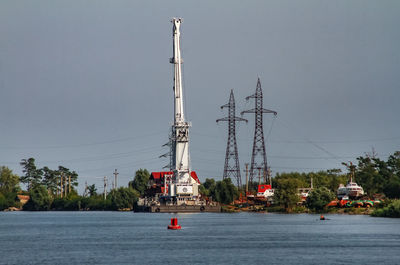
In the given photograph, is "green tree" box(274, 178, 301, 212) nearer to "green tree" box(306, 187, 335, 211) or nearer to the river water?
"green tree" box(306, 187, 335, 211)

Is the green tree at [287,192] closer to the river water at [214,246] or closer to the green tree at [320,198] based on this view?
the green tree at [320,198]

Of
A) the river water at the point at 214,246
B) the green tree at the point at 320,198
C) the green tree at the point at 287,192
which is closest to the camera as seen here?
the river water at the point at 214,246

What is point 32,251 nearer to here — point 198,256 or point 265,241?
point 198,256

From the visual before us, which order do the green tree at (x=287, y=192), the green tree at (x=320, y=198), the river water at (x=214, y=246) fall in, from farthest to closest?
1. the green tree at (x=287, y=192)
2. the green tree at (x=320, y=198)
3. the river water at (x=214, y=246)

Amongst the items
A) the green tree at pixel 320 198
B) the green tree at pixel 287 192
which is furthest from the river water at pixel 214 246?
the green tree at pixel 287 192

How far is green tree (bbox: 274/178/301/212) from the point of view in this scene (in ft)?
572

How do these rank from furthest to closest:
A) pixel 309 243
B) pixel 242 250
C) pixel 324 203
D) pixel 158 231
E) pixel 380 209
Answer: pixel 324 203 → pixel 380 209 → pixel 158 231 → pixel 309 243 → pixel 242 250

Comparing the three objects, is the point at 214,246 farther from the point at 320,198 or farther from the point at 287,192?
the point at 287,192

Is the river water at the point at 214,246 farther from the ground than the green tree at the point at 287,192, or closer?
closer

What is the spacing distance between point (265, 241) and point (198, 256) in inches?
731

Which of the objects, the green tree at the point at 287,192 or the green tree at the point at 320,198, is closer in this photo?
the green tree at the point at 320,198

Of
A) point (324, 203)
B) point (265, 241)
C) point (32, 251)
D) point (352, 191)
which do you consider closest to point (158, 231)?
point (265, 241)

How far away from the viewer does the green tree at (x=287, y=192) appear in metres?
174

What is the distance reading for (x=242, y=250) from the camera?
82.1m
